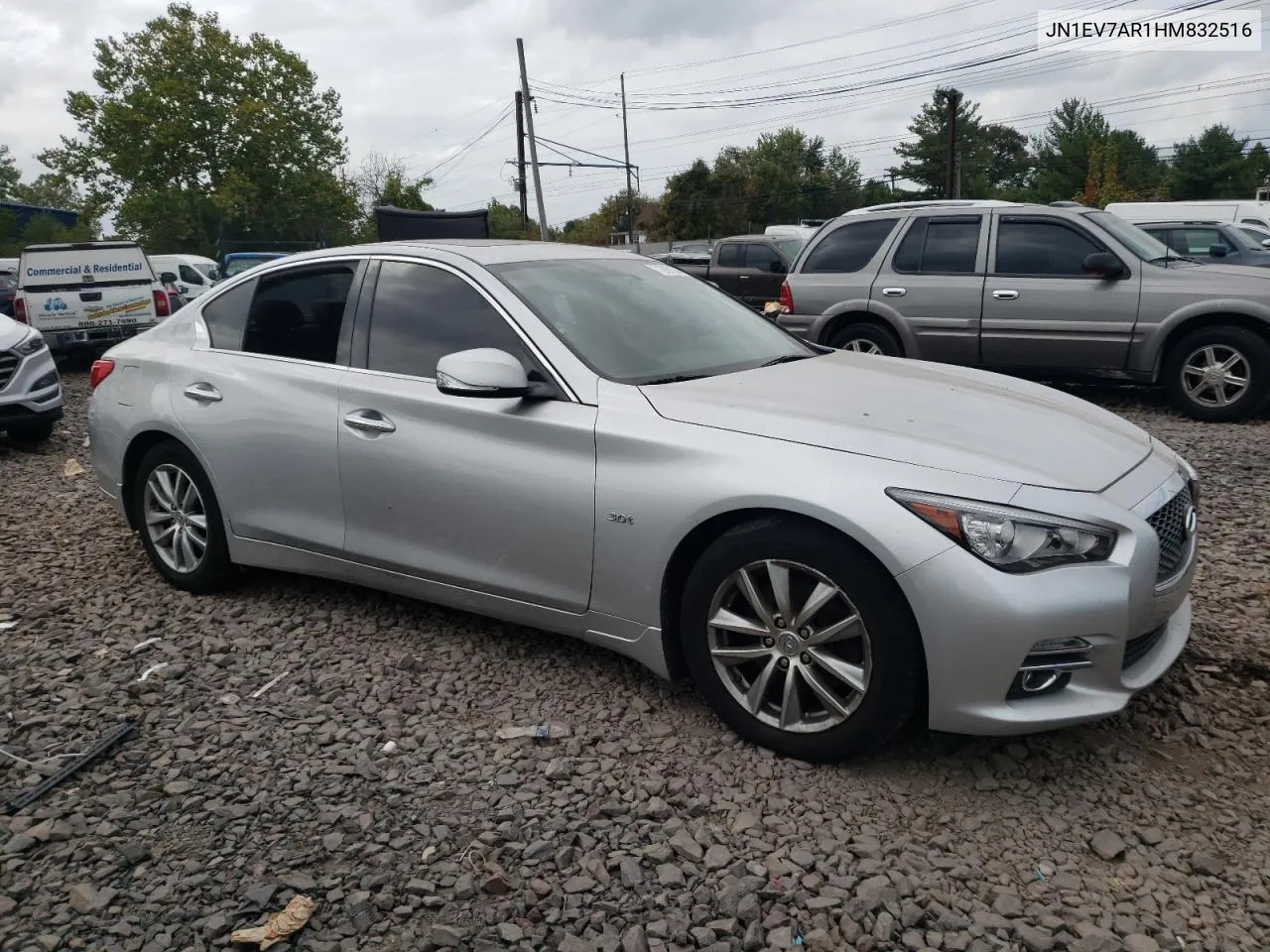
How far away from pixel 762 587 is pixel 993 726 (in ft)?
2.43

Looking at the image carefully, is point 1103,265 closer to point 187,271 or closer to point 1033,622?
point 1033,622

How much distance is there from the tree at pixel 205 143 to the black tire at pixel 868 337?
137 feet

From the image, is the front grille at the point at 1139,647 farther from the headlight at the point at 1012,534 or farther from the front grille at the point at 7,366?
the front grille at the point at 7,366

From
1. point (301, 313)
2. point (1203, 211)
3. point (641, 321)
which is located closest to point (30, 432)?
point (301, 313)

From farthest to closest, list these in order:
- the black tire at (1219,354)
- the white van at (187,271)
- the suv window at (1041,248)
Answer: the white van at (187,271), the suv window at (1041,248), the black tire at (1219,354)

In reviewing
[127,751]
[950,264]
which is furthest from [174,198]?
[127,751]

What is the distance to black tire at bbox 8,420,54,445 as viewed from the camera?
327 inches

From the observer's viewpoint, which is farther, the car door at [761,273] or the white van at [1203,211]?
the white van at [1203,211]

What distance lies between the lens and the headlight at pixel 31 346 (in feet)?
27.4

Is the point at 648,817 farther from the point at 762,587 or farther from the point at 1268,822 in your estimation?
the point at 1268,822

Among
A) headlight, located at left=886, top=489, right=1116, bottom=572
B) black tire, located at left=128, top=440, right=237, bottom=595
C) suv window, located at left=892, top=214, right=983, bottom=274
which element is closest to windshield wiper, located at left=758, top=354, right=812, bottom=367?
headlight, located at left=886, top=489, right=1116, bottom=572

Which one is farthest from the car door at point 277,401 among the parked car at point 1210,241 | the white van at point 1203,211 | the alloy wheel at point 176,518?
the white van at point 1203,211

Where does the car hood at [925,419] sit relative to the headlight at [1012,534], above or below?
above

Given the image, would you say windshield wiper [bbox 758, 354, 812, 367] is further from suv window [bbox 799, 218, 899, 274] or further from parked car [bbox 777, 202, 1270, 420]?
suv window [bbox 799, 218, 899, 274]
